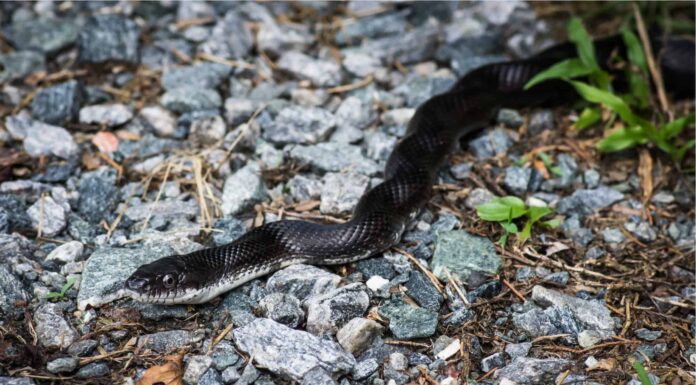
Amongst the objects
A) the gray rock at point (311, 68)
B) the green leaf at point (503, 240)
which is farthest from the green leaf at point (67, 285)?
the gray rock at point (311, 68)

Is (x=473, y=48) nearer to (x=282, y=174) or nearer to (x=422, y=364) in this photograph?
(x=282, y=174)

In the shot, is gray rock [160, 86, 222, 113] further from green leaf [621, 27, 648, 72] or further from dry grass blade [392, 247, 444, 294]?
green leaf [621, 27, 648, 72]

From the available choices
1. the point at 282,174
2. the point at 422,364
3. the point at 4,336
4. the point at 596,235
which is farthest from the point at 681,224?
the point at 4,336

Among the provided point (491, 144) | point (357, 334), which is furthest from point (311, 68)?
point (357, 334)

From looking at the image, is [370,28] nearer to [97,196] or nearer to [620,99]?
[620,99]

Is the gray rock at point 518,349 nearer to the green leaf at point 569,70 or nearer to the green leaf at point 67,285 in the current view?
the green leaf at point 569,70

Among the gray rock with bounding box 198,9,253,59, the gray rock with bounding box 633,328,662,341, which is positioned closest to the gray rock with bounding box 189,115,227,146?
the gray rock with bounding box 198,9,253,59
